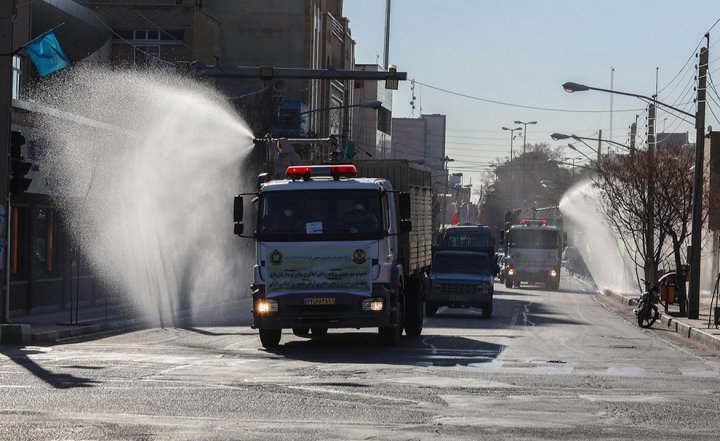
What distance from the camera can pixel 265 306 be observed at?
24.0 m

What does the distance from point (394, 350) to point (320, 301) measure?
166cm

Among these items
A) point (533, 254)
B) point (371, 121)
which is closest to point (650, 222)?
point (533, 254)

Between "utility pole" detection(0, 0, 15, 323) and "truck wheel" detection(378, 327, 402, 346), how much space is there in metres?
7.64

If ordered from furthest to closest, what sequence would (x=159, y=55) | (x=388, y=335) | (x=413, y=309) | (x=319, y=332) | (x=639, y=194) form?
(x=159, y=55) → (x=639, y=194) → (x=319, y=332) → (x=413, y=309) → (x=388, y=335)

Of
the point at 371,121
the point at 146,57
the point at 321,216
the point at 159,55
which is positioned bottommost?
the point at 321,216

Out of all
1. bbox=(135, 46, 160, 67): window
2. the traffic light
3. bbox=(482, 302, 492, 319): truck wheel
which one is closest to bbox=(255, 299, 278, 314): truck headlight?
the traffic light

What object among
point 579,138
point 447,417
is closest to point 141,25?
point 579,138

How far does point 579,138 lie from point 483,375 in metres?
48.3

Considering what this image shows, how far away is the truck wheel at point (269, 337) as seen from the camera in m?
24.7

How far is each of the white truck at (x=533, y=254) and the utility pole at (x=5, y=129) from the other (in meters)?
50.0

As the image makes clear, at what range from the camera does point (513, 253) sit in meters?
77.1

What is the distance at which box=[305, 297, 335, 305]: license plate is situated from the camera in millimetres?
23734

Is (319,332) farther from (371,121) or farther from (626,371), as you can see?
(371,121)

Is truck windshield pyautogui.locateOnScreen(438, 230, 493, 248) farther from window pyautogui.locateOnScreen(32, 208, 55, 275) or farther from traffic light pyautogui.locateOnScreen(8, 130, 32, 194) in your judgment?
traffic light pyautogui.locateOnScreen(8, 130, 32, 194)
